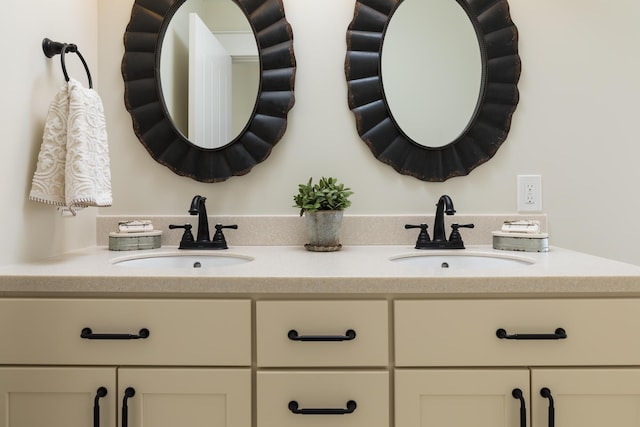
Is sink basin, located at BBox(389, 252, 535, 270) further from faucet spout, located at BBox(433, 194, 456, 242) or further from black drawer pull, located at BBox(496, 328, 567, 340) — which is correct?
black drawer pull, located at BBox(496, 328, 567, 340)

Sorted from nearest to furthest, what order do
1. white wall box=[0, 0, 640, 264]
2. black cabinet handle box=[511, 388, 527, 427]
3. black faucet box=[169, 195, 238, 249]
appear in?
black cabinet handle box=[511, 388, 527, 427]
black faucet box=[169, 195, 238, 249]
white wall box=[0, 0, 640, 264]

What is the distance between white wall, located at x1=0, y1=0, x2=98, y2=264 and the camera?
1.13 m

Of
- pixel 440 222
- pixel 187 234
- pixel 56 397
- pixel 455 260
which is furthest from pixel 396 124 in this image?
pixel 56 397

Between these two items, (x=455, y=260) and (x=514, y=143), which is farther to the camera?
(x=514, y=143)

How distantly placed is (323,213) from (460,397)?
2.20 ft

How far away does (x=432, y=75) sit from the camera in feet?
5.13

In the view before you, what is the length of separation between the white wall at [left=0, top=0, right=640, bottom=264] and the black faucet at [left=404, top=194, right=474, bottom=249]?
0.10 m

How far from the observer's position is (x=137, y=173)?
1585mm

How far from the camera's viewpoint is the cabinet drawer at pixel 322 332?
0.97 metres

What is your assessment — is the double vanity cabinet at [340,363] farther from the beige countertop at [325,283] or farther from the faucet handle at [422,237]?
the faucet handle at [422,237]

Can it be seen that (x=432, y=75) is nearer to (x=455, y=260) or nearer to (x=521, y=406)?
(x=455, y=260)

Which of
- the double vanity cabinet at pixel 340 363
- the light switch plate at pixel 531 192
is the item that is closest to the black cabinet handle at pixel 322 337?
the double vanity cabinet at pixel 340 363

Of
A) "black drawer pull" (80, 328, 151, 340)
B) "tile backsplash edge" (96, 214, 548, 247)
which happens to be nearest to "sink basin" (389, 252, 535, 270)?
"tile backsplash edge" (96, 214, 548, 247)

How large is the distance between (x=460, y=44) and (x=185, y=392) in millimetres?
1427
